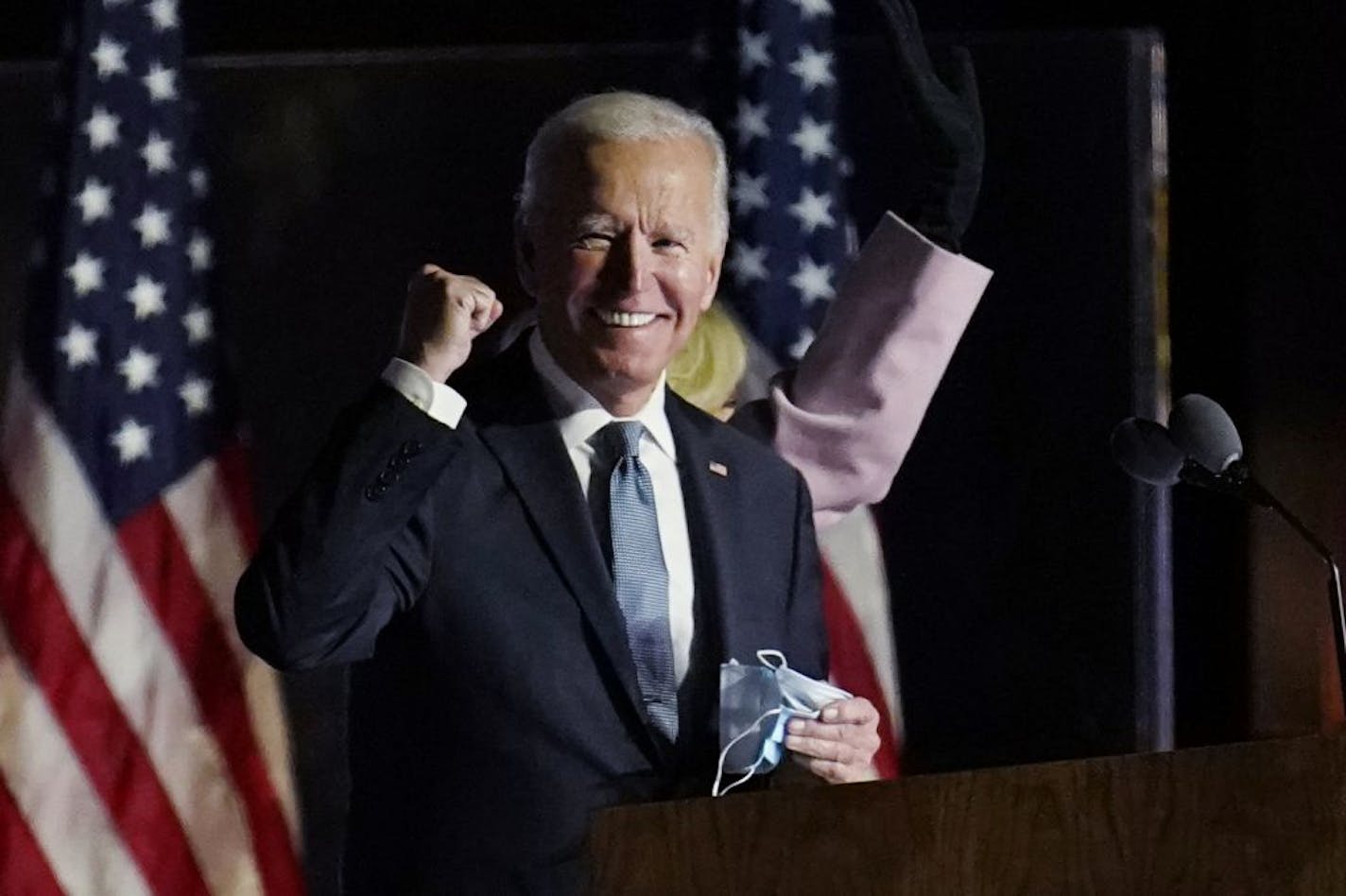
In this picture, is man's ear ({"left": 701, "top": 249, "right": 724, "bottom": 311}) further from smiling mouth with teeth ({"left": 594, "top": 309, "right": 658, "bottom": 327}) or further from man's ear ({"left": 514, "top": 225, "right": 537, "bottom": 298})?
man's ear ({"left": 514, "top": 225, "right": 537, "bottom": 298})

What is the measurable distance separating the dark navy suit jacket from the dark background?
23cm

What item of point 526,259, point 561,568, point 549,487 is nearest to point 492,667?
point 561,568

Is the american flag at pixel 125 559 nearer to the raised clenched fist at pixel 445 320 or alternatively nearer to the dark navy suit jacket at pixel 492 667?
the dark navy suit jacket at pixel 492 667

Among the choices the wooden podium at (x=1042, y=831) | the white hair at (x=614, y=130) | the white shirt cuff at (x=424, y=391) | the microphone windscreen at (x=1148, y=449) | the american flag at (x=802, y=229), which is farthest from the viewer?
the american flag at (x=802, y=229)

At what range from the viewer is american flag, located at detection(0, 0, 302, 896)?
106 inches

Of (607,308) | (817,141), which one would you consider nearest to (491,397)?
(607,308)

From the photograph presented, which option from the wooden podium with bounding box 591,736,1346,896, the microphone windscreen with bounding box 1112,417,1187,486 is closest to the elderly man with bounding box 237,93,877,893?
the microphone windscreen with bounding box 1112,417,1187,486

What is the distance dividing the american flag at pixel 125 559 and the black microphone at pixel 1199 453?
4.20 feet

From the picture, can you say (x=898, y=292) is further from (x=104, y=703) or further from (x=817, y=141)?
(x=104, y=703)

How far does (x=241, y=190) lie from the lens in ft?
9.16

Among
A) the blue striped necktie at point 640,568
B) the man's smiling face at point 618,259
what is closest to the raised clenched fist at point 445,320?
the man's smiling face at point 618,259

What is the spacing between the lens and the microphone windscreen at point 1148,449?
2691 millimetres

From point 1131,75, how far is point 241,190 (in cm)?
143

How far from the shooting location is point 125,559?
273 centimetres
